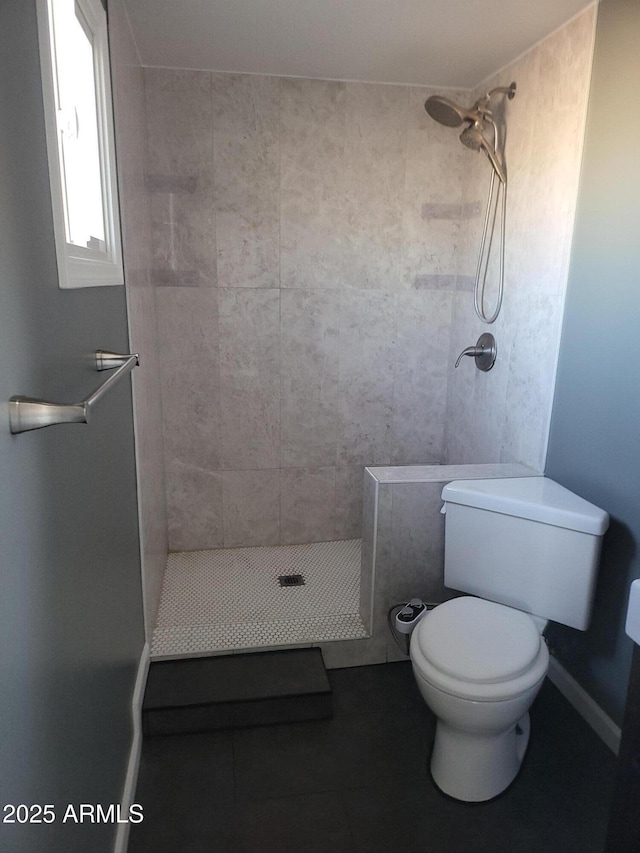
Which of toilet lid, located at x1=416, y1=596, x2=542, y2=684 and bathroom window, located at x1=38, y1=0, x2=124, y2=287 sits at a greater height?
bathroom window, located at x1=38, y1=0, x2=124, y2=287

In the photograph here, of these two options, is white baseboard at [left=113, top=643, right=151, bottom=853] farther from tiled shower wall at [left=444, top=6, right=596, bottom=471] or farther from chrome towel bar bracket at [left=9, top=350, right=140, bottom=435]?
tiled shower wall at [left=444, top=6, right=596, bottom=471]

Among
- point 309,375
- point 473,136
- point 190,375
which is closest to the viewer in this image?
point 473,136

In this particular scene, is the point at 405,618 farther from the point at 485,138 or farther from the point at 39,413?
the point at 485,138

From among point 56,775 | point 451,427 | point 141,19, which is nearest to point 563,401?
point 451,427

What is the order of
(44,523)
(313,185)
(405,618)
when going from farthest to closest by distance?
(313,185)
(405,618)
(44,523)

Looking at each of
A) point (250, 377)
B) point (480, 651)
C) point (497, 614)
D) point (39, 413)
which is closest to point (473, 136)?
point (250, 377)

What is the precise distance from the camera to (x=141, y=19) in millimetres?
2025

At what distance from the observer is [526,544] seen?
1893 millimetres

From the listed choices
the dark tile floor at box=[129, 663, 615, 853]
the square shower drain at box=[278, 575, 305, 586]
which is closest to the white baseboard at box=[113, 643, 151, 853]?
the dark tile floor at box=[129, 663, 615, 853]

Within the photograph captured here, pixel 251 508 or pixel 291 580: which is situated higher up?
pixel 251 508

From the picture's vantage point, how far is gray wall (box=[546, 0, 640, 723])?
5.62 feet

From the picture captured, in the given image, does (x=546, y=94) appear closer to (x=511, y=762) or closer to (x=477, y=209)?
(x=477, y=209)

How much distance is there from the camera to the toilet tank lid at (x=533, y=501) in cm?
178

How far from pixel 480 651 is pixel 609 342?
1.01 meters
